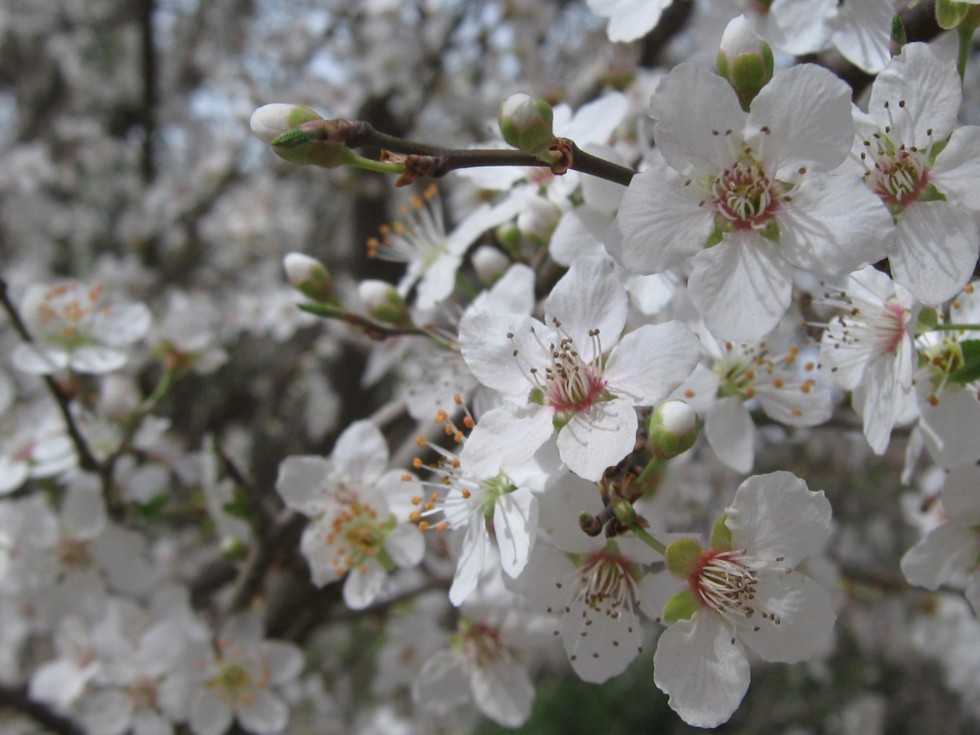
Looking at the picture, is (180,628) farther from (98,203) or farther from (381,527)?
(98,203)

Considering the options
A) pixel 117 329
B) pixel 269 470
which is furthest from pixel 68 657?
pixel 269 470

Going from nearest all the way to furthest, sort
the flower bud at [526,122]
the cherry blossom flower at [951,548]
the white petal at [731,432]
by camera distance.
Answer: the flower bud at [526,122] → the cherry blossom flower at [951,548] → the white petal at [731,432]

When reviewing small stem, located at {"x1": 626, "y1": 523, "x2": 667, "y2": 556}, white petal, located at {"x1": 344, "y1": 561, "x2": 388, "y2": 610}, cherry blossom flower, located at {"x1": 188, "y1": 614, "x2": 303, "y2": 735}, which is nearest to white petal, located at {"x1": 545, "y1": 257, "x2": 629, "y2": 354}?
small stem, located at {"x1": 626, "y1": 523, "x2": 667, "y2": 556}

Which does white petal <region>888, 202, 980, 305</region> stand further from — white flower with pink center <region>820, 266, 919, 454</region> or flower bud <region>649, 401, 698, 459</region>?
flower bud <region>649, 401, 698, 459</region>

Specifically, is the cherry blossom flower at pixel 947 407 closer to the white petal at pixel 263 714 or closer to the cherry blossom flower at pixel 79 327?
the white petal at pixel 263 714

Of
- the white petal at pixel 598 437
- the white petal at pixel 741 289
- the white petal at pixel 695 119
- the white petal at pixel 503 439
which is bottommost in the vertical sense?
the white petal at pixel 503 439

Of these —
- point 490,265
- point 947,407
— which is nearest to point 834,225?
point 947,407

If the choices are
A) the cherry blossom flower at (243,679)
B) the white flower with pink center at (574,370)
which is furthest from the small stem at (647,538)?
the cherry blossom flower at (243,679)
